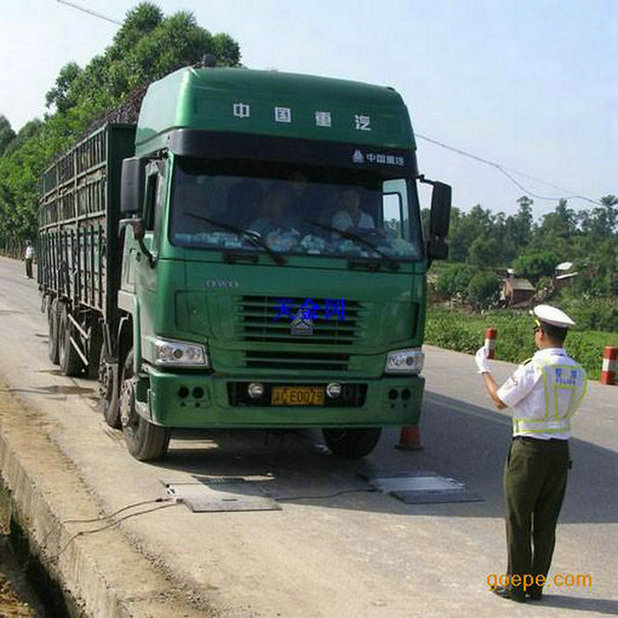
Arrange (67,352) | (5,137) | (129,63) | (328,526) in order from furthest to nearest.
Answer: (5,137), (129,63), (67,352), (328,526)

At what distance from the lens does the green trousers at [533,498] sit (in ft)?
15.2

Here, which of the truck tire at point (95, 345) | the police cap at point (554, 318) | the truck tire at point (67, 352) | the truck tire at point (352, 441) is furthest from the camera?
the truck tire at point (67, 352)

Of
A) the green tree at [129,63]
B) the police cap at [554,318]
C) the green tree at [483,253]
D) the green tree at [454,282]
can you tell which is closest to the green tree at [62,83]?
the green tree at [129,63]

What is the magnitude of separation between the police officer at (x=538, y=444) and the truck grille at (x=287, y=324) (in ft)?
7.10

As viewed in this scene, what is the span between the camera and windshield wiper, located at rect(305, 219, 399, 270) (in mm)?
6969

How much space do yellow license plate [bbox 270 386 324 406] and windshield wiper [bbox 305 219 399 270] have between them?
108cm

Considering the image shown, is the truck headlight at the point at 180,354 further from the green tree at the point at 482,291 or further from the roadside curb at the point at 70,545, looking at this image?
the green tree at the point at 482,291

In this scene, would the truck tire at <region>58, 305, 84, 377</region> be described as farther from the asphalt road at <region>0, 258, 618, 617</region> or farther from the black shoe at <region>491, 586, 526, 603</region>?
the black shoe at <region>491, 586, 526, 603</region>

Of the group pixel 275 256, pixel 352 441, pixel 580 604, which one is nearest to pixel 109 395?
pixel 352 441

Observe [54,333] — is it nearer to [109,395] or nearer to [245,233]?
[109,395]

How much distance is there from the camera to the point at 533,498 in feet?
15.2

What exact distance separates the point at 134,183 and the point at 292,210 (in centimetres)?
121

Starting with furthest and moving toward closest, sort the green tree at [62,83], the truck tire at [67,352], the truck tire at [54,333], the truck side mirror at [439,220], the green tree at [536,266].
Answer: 1. the green tree at [536,266]
2. the green tree at [62,83]
3. the truck tire at [54,333]
4. the truck tire at [67,352]
5. the truck side mirror at [439,220]

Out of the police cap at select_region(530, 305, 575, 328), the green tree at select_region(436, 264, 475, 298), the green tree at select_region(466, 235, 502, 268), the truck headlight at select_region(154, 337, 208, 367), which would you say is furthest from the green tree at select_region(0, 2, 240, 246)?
the green tree at select_region(466, 235, 502, 268)
